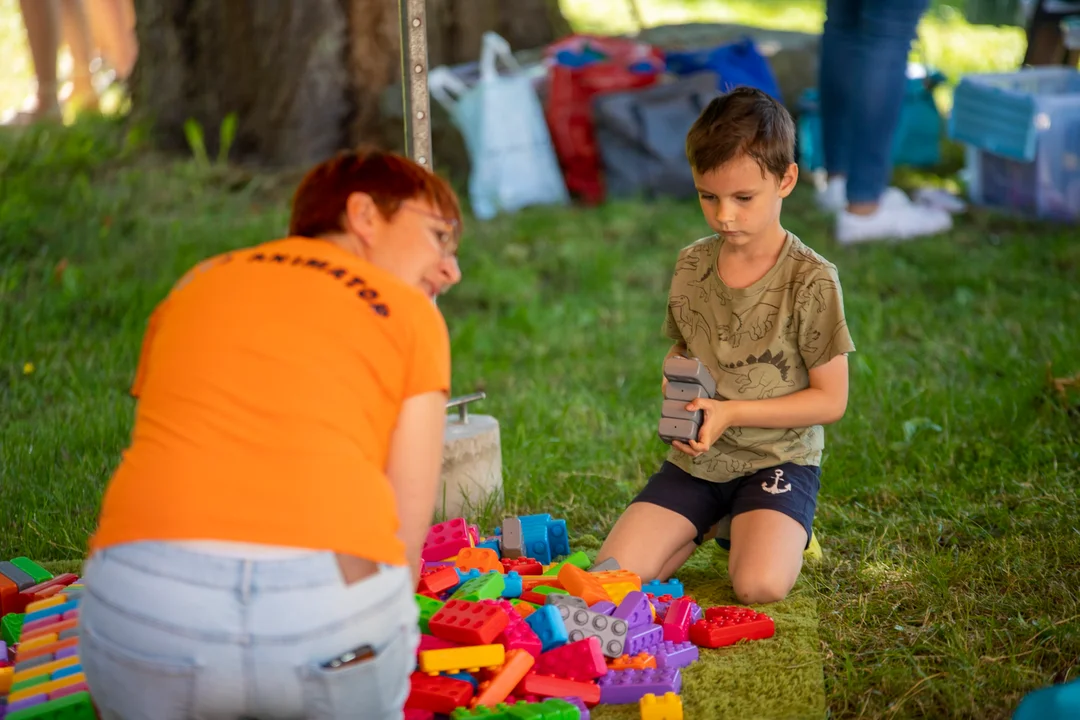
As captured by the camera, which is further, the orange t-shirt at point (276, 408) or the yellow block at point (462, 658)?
the yellow block at point (462, 658)

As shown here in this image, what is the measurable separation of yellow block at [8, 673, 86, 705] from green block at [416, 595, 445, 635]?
564 mm

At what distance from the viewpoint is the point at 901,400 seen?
336 cm

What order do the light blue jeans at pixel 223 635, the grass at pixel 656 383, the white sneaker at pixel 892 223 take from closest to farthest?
the light blue jeans at pixel 223 635 < the grass at pixel 656 383 < the white sneaker at pixel 892 223

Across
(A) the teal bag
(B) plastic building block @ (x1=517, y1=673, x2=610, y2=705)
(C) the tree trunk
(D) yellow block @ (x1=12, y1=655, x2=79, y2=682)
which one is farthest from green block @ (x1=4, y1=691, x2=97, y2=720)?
(A) the teal bag

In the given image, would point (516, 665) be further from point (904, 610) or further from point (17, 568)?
point (17, 568)

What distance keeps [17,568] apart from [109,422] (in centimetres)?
89

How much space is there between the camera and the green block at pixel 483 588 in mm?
2203

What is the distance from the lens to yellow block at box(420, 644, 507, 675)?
198 cm

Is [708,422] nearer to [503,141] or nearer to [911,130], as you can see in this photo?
[503,141]

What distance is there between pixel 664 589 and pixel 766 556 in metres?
0.21

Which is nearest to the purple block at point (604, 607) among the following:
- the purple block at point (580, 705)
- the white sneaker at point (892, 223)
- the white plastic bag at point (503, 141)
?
the purple block at point (580, 705)

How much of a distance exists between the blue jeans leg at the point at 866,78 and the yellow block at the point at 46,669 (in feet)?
12.4

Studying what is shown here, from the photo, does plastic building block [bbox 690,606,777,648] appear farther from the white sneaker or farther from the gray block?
the white sneaker

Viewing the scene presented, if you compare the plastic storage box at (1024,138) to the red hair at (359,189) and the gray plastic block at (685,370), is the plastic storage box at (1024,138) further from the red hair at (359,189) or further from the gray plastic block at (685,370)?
the red hair at (359,189)
